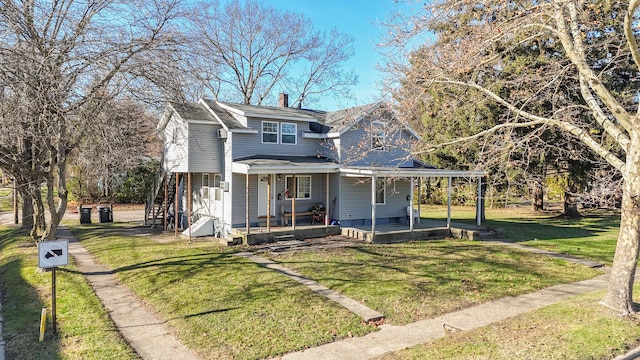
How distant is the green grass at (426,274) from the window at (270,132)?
20.9ft

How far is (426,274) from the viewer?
11.5 m

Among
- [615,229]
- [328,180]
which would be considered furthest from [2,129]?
[615,229]

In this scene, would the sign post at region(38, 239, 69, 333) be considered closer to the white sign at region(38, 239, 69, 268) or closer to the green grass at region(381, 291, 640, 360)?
the white sign at region(38, 239, 69, 268)

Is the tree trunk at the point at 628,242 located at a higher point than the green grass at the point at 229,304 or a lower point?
higher

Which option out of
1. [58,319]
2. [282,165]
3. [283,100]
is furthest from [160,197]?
[58,319]

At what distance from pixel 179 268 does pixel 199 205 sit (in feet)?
29.4

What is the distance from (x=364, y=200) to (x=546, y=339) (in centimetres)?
1306

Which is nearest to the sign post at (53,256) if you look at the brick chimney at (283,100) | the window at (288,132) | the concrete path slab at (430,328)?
the concrete path slab at (430,328)

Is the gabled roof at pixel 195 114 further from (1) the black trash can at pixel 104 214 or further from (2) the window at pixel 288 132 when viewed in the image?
(1) the black trash can at pixel 104 214

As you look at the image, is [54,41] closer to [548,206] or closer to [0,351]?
[0,351]

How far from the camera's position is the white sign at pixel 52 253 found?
7.01m

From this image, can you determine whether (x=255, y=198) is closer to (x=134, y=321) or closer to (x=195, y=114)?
(x=195, y=114)

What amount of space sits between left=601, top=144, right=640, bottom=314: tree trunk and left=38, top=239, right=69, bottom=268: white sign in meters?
10.5

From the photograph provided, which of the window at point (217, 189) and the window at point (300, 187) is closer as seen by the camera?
the window at point (217, 189)
